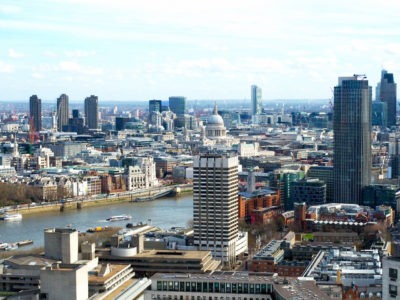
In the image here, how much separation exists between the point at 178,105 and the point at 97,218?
42521 millimetres

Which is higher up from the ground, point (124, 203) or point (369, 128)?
point (369, 128)

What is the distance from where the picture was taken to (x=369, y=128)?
24000 millimetres

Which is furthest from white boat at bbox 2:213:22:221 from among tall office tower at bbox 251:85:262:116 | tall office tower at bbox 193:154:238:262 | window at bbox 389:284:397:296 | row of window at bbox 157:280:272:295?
tall office tower at bbox 251:85:262:116

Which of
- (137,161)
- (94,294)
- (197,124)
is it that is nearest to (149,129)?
(197,124)

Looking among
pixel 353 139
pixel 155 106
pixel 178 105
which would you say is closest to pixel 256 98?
pixel 178 105

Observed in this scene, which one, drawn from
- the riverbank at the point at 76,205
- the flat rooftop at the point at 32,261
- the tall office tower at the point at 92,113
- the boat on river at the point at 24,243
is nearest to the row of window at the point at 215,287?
the flat rooftop at the point at 32,261

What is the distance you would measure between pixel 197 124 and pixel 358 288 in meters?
45.6

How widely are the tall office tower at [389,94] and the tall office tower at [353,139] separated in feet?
87.4

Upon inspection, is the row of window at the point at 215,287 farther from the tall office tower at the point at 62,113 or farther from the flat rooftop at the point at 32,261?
the tall office tower at the point at 62,113

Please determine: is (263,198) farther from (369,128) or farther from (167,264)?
(167,264)

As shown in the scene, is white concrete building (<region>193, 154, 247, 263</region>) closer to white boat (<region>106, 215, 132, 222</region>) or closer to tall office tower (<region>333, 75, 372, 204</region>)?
white boat (<region>106, 215, 132, 222</region>)

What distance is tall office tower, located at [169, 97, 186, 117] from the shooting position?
6350 centimetres

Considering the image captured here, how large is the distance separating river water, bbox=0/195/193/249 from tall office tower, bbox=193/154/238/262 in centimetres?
321

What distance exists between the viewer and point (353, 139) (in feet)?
78.3
